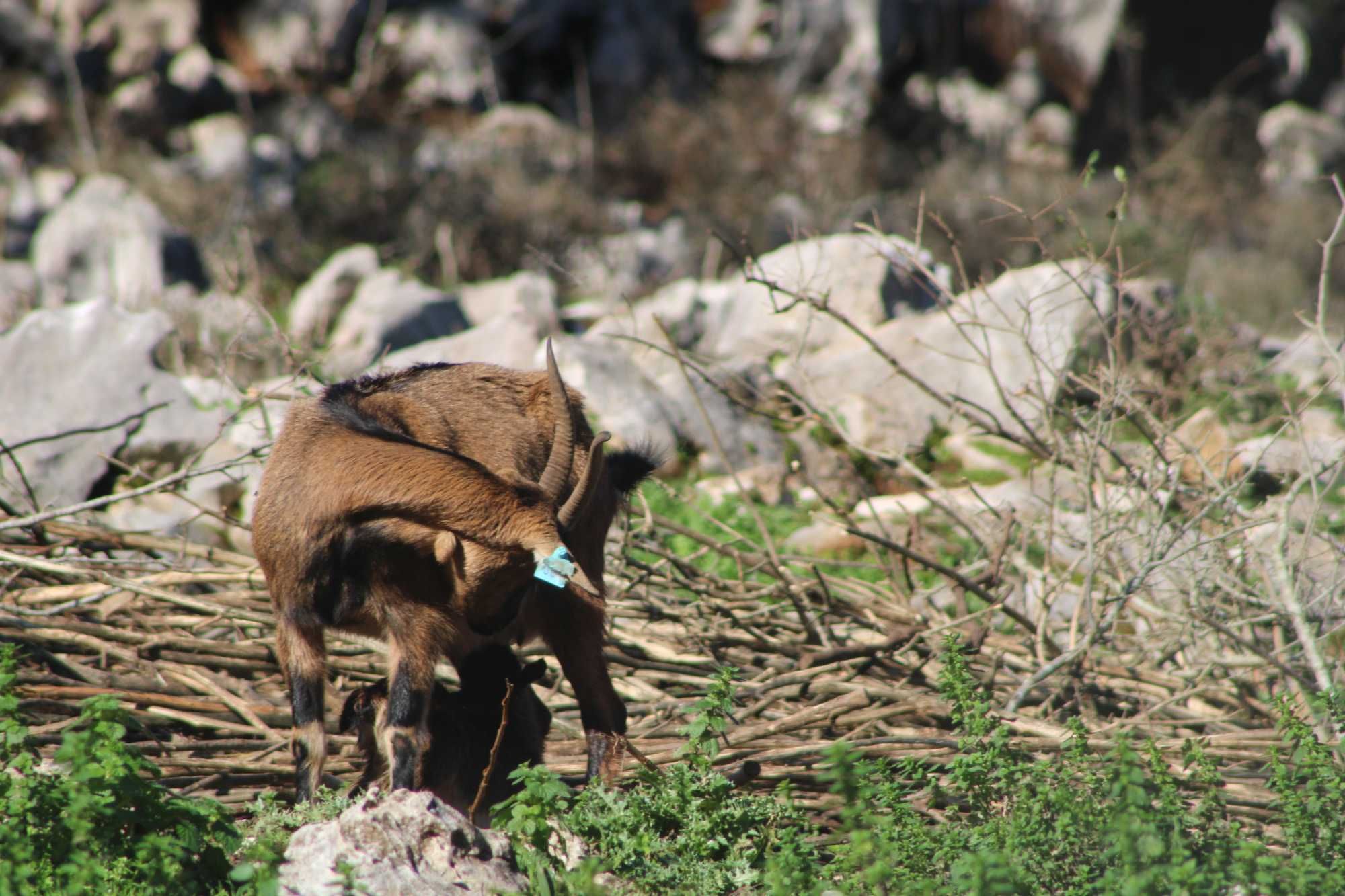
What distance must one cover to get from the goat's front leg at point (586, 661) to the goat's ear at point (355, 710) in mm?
750

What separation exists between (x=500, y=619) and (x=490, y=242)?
51.7 ft

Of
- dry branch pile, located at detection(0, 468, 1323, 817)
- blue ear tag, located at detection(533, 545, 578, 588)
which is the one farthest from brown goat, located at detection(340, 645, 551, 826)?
blue ear tag, located at detection(533, 545, 578, 588)

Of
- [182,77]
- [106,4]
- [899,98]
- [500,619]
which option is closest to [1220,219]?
[899,98]

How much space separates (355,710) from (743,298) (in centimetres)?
877

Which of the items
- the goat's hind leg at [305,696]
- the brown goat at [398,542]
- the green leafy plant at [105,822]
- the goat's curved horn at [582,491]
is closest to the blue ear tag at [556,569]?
the brown goat at [398,542]

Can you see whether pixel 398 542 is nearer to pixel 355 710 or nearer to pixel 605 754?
pixel 355 710

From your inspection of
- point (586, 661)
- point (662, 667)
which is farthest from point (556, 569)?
point (662, 667)

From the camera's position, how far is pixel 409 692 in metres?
A: 4.49

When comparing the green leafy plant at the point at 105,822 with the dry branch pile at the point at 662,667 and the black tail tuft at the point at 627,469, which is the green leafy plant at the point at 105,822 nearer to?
the dry branch pile at the point at 662,667

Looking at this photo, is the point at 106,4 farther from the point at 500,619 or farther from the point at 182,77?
the point at 500,619

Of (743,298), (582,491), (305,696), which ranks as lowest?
(305,696)

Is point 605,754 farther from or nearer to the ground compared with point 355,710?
nearer to the ground

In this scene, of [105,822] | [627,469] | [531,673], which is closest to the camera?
[105,822]

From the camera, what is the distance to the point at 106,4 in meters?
23.3
